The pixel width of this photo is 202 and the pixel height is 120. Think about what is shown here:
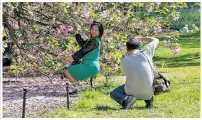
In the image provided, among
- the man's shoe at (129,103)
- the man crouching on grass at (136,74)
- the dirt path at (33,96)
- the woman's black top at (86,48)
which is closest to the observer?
the woman's black top at (86,48)

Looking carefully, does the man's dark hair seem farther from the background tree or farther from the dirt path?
the background tree

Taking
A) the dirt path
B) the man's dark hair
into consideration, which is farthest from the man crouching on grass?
the dirt path

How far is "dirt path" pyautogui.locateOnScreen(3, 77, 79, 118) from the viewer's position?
9680 millimetres

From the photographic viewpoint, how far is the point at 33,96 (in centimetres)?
1202

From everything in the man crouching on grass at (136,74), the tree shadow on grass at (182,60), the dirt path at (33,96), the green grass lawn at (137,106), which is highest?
the man crouching on grass at (136,74)

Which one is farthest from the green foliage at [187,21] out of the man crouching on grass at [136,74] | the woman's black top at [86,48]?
the woman's black top at [86,48]

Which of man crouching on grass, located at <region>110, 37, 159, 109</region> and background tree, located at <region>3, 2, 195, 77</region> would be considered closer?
man crouching on grass, located at <region>110, 37, 159, 109</region>

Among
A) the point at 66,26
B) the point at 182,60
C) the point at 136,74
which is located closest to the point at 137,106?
the point at 136,74

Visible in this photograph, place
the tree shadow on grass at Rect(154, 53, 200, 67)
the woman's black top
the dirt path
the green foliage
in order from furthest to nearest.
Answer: the green foliage < the tree shadow on grass at Rect(154, 53, 200, 67) < the dirt path < the woman's black top

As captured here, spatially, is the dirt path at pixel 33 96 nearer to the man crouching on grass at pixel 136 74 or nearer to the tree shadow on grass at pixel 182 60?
the man crouching on grass at pixel 136 74

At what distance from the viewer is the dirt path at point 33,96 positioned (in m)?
9.68

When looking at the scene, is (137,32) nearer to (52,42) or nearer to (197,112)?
(52,42)

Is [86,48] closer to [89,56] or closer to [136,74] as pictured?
[89,56]

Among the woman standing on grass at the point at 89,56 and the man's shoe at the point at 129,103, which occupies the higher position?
the woman standing on grass at the point at 89,56
